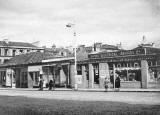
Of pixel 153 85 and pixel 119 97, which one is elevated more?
pixel 153 85

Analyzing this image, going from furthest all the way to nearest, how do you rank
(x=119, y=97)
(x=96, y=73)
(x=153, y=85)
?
(x=96, y=73), (x=153, y=85), (x=119, y=97)

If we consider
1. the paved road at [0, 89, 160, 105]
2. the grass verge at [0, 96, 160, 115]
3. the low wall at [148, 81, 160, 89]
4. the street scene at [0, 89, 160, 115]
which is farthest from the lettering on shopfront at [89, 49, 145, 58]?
the grass verge at [0, 96, 160, 115]

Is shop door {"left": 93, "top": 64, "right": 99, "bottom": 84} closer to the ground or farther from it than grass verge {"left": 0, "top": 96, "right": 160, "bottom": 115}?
farther from it

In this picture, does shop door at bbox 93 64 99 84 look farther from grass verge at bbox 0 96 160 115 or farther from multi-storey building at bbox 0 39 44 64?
multi-storey building at bbox 0 39 44 64

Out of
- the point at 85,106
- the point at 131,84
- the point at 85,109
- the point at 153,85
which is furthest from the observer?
the point at 131,84

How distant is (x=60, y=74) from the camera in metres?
40.3

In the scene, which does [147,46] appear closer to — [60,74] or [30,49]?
[60,74]

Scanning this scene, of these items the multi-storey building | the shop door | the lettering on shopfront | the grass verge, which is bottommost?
the grass verge

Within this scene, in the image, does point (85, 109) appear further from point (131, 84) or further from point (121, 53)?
point (121, 53)

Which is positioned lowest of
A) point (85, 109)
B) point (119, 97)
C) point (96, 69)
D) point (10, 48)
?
point (119, 97)

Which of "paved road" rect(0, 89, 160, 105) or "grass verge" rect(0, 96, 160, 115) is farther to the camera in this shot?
"paved road" rect(0, 89, 160, 105)

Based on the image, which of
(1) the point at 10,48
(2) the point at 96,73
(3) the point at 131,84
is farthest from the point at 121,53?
(1) the point at 10,48

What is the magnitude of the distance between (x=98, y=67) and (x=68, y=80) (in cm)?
581

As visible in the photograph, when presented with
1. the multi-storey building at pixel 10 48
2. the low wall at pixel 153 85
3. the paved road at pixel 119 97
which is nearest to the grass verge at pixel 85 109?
the paved road at pixel 119 97
